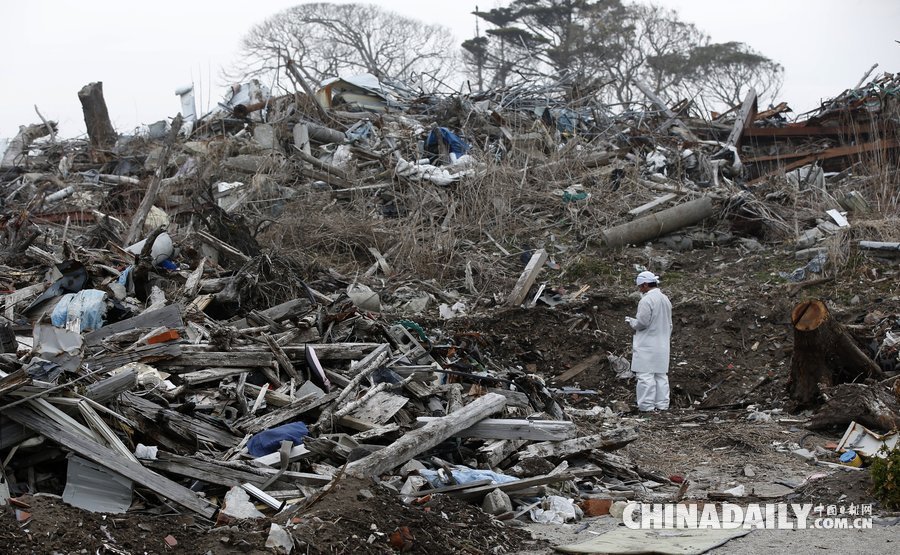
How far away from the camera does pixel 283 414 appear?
5605mm

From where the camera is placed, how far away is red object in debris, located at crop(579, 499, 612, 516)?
4996 mm

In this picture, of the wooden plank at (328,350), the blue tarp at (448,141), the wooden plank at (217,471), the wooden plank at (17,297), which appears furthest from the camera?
the blue tarp at (448,141)

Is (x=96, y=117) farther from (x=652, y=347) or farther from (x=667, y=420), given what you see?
(x=667, y=420)

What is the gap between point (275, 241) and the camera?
39.9ft

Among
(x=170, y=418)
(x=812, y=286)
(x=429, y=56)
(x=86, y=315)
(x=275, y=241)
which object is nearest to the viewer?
(x=170, y=418)

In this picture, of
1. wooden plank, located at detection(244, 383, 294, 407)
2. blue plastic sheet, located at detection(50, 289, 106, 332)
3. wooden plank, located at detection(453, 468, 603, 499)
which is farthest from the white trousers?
blue plastic sheet, located at detection(50, 289, 106, 332)

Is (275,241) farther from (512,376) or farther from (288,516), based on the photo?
(288,516)

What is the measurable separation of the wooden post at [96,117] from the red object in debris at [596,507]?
15.0 m

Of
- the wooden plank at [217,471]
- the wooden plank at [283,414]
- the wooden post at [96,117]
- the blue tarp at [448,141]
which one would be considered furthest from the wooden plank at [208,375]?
the wooden post at [96,117]

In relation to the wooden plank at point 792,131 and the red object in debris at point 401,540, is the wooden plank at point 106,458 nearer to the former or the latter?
the red object in debris at point 401,540

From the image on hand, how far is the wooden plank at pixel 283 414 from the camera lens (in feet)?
17.8

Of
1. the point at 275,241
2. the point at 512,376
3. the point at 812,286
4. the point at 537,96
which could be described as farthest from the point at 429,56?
the point at 512,376

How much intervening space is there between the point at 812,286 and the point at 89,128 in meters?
14.0

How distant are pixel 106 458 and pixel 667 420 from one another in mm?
5575
